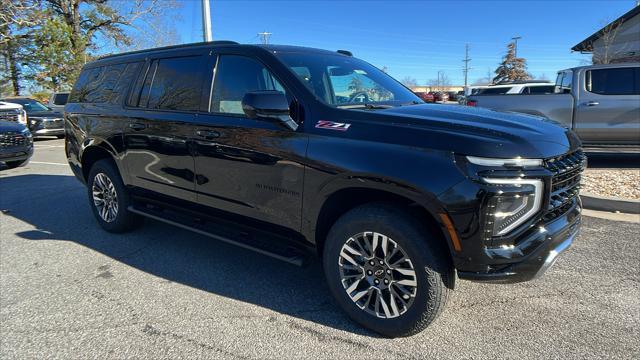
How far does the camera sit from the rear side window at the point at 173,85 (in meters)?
3.90

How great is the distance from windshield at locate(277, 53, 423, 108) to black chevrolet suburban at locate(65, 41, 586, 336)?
0.06ft

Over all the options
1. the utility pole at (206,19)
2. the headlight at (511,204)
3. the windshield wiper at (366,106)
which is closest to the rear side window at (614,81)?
the windshield wiper at (366,106)

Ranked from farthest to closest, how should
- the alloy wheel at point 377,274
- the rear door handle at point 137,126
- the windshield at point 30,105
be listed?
the windshield at point 30,105 → the rear door handle at point 137,126 → the alloy wheel at point 377,274

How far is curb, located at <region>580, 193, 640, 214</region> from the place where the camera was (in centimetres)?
535

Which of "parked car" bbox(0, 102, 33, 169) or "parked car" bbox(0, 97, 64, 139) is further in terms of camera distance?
"parked car" bbox(0, 97, 64, 139)

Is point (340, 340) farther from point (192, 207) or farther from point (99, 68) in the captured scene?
point (99, 68)

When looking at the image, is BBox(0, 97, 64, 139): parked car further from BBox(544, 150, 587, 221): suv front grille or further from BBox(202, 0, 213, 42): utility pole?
BBox(544, 150, 587, 221): suv front grille

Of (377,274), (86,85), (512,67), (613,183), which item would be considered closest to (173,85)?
(86,85)

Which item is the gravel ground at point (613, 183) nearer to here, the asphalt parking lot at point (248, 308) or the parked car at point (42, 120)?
the asphalt parking lot at point (248, 308)

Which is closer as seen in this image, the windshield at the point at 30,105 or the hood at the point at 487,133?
the hood at the point at 487,133

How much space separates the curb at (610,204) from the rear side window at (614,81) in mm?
3954

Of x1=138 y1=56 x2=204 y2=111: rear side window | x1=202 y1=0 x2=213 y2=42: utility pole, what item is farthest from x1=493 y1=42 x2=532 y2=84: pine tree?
x1=138 y1=56 x2=204 y2=111: rear side window

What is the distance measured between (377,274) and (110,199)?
11.5 feet

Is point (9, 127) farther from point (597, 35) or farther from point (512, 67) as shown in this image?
point (512, 67)
